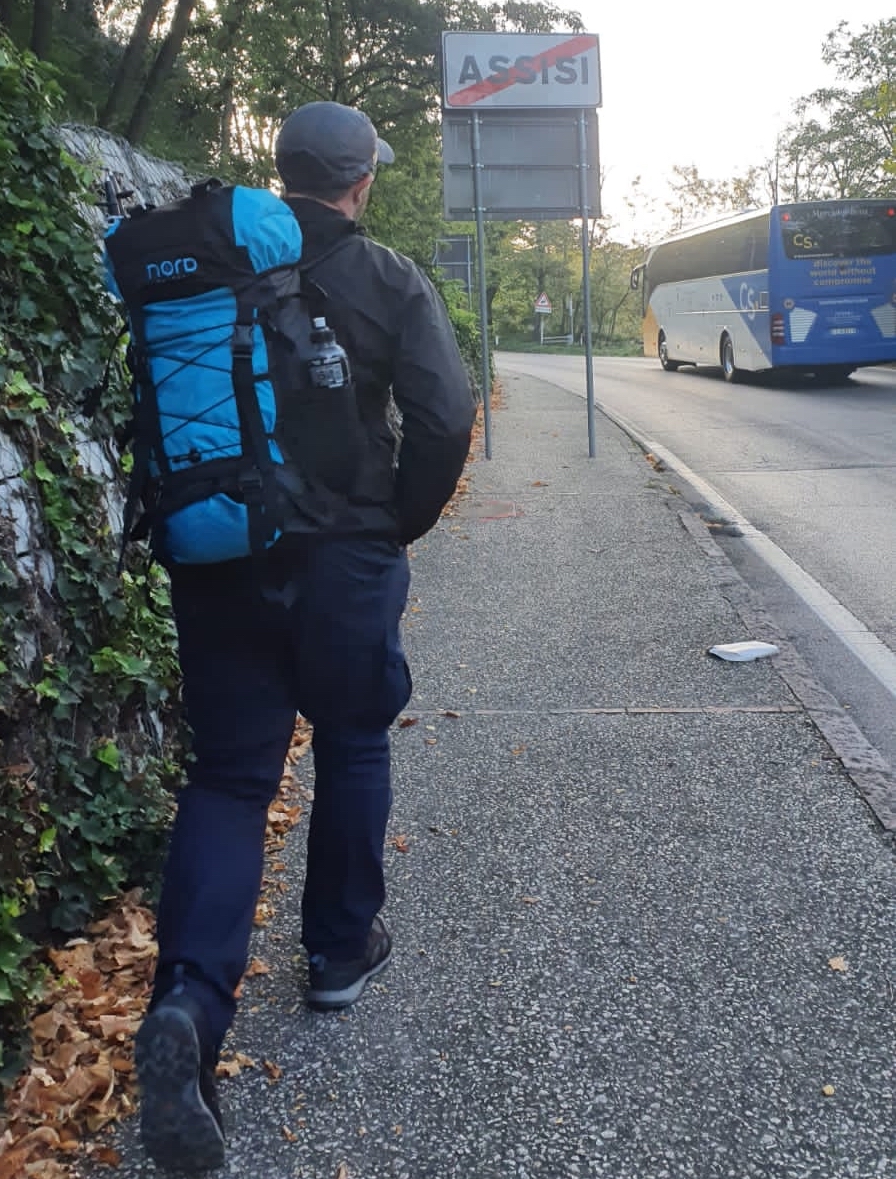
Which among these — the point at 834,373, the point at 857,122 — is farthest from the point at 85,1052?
the point at 857,122

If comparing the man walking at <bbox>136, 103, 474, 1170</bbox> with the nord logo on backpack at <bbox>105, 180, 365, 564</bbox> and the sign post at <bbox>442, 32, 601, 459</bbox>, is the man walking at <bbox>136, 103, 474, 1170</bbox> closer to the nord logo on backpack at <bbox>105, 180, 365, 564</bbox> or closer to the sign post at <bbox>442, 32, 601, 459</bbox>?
the nord logo on backpack at <bbox>105, 180, 365, 564</bbox>

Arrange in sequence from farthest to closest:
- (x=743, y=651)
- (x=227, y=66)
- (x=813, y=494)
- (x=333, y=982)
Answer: (x=227, y=66)
(x=813, y=494)
(x=743, y=651)
(x=333, y=982)

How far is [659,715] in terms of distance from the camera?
189 inches

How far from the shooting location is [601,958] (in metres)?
3.01

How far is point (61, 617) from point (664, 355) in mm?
29972

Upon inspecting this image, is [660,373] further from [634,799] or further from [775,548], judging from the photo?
[634,799]

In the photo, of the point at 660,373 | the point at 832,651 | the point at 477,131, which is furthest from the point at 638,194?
the point at 832,651

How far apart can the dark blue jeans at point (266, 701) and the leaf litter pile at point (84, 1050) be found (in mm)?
375

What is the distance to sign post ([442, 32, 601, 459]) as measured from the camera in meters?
11.5

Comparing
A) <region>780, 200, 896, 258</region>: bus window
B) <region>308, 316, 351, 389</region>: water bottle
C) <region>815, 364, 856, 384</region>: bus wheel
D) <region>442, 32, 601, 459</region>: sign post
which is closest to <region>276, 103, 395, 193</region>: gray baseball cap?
<region>308, 316, 351, 389</region>: water bottle

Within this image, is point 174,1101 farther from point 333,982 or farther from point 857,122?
point 857,122

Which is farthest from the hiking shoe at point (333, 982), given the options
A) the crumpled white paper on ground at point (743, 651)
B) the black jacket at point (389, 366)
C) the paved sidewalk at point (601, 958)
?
the crumpled white paper on ground at point (743, 651)

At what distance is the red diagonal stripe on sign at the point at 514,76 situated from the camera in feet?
37.8

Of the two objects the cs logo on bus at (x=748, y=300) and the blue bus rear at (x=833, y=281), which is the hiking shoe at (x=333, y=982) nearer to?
the blue bus rear at (x=833, y=281)
